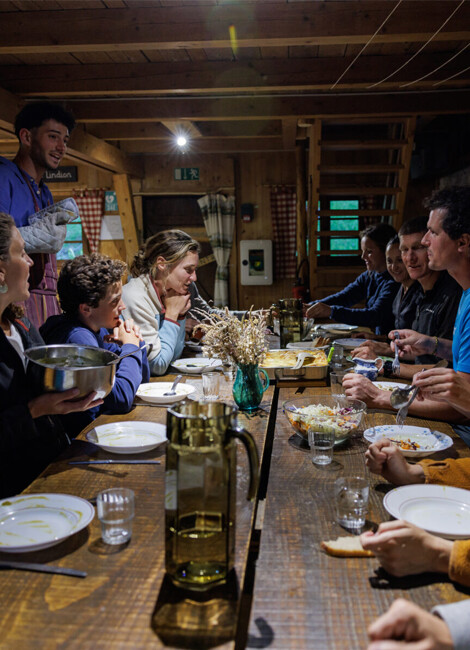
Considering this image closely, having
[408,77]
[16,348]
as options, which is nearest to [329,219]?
[408,77]

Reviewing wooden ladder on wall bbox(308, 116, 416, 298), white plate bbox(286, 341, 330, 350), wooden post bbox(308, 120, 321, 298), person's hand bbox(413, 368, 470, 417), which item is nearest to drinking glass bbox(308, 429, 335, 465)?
person's hand bbox(413, 368, 470, 417)

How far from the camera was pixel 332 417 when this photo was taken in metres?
1.65

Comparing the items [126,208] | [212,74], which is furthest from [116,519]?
[126,208]

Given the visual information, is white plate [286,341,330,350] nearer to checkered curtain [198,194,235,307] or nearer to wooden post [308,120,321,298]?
wooden post [308,120,321,298]

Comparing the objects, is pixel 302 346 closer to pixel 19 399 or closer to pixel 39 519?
pixel 19 399

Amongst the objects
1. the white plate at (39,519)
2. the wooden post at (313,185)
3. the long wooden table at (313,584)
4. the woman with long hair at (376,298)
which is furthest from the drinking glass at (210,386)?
the wooden post at (313,185)

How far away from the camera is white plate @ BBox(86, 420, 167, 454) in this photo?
1515 mm

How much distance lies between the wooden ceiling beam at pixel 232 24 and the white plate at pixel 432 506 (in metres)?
3.04

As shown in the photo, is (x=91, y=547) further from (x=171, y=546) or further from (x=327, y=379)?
(x=327, y=379)

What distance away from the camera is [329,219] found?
304 inches

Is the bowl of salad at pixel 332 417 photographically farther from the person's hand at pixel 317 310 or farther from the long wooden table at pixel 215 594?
the person's hand at pixel 317 310

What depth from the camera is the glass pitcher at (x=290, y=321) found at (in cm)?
336

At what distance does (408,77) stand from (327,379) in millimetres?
3087

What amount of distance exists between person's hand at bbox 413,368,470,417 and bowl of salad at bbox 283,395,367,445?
210mm
